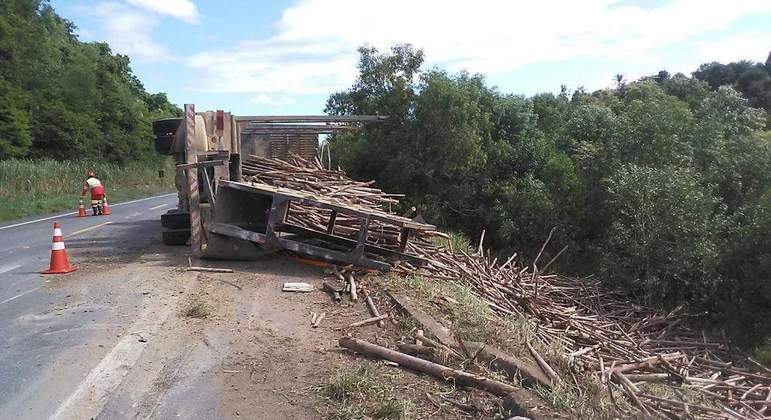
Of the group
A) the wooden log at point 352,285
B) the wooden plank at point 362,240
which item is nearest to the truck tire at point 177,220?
the wooden plank at point 362,240

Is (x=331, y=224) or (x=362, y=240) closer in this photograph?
(x=362, y=240)

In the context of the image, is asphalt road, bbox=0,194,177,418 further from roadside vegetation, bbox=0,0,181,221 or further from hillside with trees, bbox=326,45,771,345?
roadside vegetation, bbox=0,0,181,221

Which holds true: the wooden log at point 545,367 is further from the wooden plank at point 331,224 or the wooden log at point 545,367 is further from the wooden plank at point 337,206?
the wooden plank at point 331,224

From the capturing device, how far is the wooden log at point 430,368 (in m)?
5.01

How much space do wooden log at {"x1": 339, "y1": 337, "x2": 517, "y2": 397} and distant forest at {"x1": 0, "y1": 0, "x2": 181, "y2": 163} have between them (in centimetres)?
3437

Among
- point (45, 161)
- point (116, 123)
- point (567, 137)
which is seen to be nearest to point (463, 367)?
point (567, 137)

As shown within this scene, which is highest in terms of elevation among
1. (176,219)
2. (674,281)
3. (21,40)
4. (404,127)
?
(21,40)

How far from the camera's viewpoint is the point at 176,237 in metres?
12.0

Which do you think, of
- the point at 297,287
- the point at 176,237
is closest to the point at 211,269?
the point at 297,287

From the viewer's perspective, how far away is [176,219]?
1177 centimetres

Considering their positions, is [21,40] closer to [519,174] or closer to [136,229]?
[136,229]

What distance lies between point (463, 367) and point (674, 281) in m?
12.2

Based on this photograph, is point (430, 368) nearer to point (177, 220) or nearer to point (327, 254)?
point (327, 254)

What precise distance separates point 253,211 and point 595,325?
266 inches
